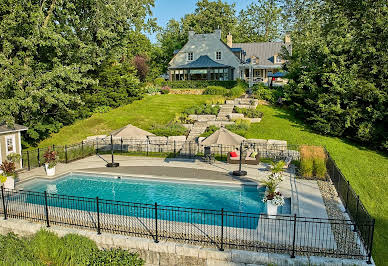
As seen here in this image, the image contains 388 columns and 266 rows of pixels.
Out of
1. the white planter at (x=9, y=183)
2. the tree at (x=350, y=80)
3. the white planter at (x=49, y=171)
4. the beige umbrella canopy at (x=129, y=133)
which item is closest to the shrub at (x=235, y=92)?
the tree at (x=350, y=80)

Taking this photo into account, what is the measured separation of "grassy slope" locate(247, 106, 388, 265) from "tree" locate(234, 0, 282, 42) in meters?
50.3

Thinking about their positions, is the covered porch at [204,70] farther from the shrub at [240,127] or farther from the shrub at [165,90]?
the shrub at [240,127]

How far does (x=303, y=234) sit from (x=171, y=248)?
13.9 ft

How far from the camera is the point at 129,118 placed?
3194 centimetres

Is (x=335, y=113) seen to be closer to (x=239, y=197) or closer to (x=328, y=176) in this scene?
(x=328, y=176)

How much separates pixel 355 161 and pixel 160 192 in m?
12.6

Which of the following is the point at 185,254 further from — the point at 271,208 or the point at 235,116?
the point at 235,116

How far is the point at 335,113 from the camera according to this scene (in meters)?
24.8

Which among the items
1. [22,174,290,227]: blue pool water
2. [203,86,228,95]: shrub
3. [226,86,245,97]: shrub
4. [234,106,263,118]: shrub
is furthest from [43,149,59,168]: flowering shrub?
[203,86,228,95]: shrub

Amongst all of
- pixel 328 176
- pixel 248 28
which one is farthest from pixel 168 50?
pixel 328 176

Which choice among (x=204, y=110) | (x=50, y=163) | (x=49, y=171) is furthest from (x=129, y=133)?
(x=204, y=110)

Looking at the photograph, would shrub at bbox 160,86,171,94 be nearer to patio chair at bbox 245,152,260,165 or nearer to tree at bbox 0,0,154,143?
tree at bbox 0,0,154,143

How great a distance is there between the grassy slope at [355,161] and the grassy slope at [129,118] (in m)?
9.05

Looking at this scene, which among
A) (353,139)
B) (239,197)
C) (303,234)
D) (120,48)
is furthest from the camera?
(120,48)
